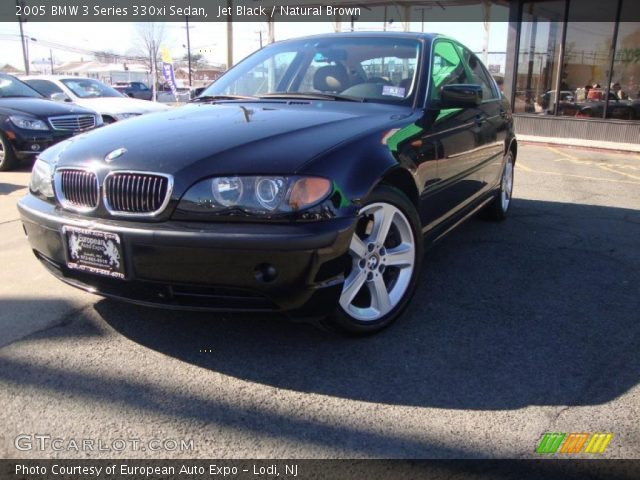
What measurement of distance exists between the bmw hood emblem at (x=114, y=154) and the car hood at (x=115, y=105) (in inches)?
320

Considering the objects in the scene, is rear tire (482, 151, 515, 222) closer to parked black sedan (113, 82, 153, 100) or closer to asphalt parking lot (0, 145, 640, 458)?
asphalt parking lot (0, 145, 640, 458)

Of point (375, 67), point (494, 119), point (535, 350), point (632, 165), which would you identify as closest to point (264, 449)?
point (535, 350)

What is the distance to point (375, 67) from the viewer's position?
12.3ft

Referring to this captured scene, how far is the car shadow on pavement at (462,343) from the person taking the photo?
97.7 inches

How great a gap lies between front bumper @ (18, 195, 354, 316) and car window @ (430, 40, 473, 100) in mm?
1592

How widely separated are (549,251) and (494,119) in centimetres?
→ 119

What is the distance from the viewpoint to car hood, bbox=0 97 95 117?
27.1ft

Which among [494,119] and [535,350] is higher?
[494,119]

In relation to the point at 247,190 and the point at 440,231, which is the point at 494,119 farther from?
the point at 247,190

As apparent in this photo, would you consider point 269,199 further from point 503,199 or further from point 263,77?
point 503,199

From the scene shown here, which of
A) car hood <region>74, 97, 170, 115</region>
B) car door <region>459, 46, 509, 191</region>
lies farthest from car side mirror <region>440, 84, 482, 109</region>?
car hood <region>74, 97, 170, 115</region>

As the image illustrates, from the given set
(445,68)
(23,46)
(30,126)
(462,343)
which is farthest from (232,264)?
(23,46)

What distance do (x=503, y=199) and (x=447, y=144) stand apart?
2163mm

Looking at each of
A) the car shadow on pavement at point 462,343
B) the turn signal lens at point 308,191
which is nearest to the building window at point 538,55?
the car shadow on pavement at point 462,343
